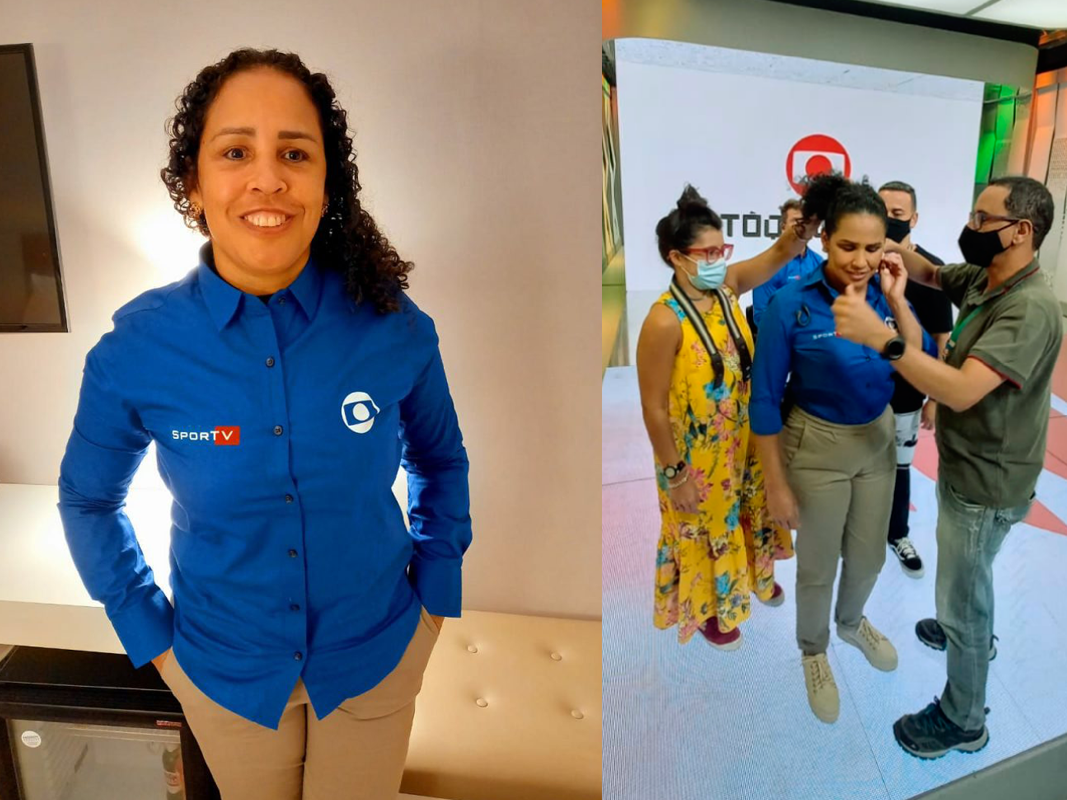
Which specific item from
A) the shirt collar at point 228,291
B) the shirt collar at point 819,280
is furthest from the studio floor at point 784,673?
the shirt collar at point 228,291

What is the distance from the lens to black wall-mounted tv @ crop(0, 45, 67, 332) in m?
1.84

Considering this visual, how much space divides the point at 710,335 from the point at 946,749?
89 cm

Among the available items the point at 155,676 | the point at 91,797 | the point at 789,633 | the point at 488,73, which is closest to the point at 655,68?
the point at 789,633

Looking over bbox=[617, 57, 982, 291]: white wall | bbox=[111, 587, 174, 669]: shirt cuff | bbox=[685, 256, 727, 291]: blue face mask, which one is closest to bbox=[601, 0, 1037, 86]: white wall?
bbox=[617, 57, 982, 291]: white wall

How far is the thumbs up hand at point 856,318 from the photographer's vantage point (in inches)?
36.8

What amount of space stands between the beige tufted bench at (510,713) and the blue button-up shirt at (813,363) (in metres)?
1.02

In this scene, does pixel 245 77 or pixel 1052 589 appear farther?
pixel 1052 589

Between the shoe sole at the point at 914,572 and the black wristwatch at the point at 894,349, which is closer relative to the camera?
the black wristwatch at the point at 894,349

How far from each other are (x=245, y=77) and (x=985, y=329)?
1090mm

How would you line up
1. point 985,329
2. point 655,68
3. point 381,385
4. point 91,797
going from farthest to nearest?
point 91,797
point 381,385
point 985,329
point 655,68

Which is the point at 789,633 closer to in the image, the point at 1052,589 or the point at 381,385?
the point at 1052,589

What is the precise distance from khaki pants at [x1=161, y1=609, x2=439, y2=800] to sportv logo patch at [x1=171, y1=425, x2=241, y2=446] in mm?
411

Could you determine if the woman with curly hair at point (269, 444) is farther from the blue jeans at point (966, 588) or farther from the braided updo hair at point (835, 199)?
the blue jeans at point (966, 588)

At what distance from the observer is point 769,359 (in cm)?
94
